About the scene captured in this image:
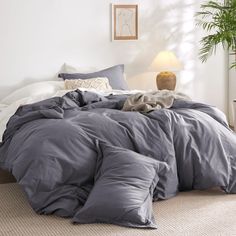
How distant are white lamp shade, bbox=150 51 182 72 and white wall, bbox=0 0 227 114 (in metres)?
0.35

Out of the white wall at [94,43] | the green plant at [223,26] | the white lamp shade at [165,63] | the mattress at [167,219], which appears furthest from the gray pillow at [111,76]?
the mattress at [167,219]

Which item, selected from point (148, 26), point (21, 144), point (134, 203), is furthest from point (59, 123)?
point (148, 26)

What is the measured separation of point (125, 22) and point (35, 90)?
1.55 meters

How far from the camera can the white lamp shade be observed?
610 centimetres

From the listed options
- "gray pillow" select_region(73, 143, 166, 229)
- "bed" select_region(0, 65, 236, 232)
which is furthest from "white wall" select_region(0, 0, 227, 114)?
"gray pillow" select_region(73, 143, 166, 229)

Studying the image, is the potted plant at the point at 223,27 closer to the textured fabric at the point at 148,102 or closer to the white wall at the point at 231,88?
the white wall at the point at 231,88

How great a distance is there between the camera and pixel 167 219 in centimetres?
299

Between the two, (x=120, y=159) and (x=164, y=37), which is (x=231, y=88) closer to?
(x=164, y=37)

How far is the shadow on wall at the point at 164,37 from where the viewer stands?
6.41 metres

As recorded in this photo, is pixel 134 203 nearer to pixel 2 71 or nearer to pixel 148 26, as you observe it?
pixel 2 71

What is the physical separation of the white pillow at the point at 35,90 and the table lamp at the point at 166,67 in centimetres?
120

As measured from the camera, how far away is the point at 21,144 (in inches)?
138

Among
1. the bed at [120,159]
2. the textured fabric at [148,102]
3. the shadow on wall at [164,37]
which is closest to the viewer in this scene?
the bed at [120,159]

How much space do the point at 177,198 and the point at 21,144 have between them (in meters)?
1.11
